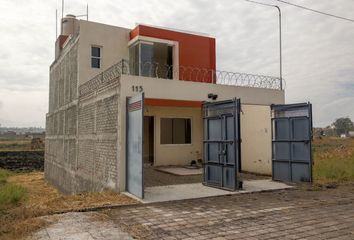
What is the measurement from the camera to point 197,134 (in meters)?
18.7

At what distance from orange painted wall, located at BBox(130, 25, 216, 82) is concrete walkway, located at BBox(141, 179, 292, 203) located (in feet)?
23.7

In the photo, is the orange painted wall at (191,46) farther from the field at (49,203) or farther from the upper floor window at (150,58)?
the field at (49,203)

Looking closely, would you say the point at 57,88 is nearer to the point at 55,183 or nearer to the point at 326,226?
the point at 55,183

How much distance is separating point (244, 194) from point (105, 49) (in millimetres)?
10145

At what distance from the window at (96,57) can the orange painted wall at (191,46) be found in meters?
1.81

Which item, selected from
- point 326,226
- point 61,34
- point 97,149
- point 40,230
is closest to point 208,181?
point 97,149

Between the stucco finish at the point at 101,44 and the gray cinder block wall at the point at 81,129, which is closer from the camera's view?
the gray cinder block wall at the point at 81,129

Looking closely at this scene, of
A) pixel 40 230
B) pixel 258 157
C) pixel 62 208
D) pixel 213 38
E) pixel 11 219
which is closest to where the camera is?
pixel 40 230

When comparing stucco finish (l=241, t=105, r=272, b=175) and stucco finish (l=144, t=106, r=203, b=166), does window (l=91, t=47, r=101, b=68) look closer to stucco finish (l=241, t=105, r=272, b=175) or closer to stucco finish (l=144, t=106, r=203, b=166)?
stucco finish (l=144, t=106, r=203, b=166)

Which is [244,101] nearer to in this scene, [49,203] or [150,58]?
[150,58]

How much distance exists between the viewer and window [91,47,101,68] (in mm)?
16141

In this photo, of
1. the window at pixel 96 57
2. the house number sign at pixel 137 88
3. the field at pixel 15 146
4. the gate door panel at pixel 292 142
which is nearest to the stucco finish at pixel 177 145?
the window at pixel 96 57

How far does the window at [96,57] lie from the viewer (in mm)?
16141

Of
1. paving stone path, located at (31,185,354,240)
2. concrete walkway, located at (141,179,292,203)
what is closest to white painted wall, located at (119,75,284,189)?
concrete walkway, located at (141,179,292,203)
